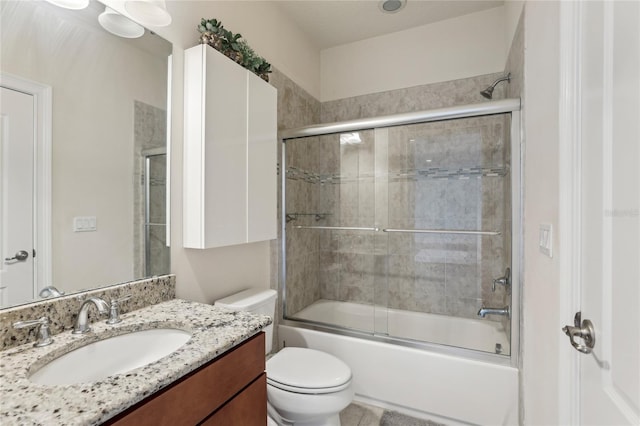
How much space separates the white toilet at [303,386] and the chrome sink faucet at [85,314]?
63 centimetres

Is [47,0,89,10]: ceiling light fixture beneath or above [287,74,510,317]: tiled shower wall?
above

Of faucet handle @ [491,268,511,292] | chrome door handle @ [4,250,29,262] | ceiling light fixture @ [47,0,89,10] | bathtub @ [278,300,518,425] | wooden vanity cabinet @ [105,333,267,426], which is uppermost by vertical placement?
ceiling light fixture @ [47,0,89,10]

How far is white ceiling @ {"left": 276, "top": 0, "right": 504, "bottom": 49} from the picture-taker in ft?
7.14

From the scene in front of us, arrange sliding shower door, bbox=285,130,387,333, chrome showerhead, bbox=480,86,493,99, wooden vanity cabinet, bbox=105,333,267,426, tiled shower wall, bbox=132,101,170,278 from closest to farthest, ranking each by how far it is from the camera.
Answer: wooden vanity cabinet, bbox=105,333,267,426 → tiled shower wall, bbox=132,101,170,278 → chrome showerhead, bbox=480,86,493,99 → sliding shower door, bbox=285,130,387,333

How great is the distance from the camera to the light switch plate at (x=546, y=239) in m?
1.10

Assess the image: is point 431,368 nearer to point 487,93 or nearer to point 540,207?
point 540,207

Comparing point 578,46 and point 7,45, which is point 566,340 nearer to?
point 578,46

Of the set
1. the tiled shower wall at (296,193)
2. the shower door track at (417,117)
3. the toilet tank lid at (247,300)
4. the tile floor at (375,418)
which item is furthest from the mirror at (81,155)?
the tile floor at (375,418)

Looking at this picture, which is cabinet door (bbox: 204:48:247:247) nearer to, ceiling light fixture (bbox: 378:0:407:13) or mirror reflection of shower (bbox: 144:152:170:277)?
mirror reflection of shower (bbox: 144:152:170:277)

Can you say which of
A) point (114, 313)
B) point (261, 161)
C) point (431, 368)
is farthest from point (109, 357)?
point (431, 368)

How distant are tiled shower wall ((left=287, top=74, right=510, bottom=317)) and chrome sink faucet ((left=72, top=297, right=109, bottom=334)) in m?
1.43

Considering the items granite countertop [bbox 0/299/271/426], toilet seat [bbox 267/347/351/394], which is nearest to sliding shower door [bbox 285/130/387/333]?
toilet seat [bbox 267/347/351/394]

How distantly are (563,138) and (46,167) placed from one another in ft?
5.59

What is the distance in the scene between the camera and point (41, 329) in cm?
88
